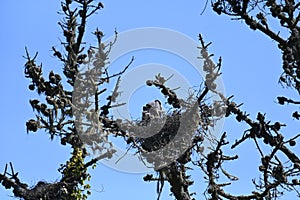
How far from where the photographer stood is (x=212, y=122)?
6.99m

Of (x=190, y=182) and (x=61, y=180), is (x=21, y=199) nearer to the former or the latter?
(x=61, y=180)

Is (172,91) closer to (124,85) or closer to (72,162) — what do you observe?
(124,85)

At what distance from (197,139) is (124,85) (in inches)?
40.6

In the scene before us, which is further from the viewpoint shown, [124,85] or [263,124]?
[124,85]

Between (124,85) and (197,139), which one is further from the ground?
(124,85)

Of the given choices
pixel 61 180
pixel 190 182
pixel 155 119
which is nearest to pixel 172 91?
pixel 155 119

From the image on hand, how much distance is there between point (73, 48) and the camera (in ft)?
22.9

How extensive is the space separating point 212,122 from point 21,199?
2279 millimetres

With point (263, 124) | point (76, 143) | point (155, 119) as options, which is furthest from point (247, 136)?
point (76, 143)

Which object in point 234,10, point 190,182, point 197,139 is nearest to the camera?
point 234,10

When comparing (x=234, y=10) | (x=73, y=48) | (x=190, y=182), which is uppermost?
(x=73, y=48)

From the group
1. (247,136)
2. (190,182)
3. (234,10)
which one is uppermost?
(234,10)

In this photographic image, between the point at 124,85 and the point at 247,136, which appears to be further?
the point at 124,85

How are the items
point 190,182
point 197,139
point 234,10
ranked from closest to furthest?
1. point 234,10
2. point 197,139
3. point 190,182
